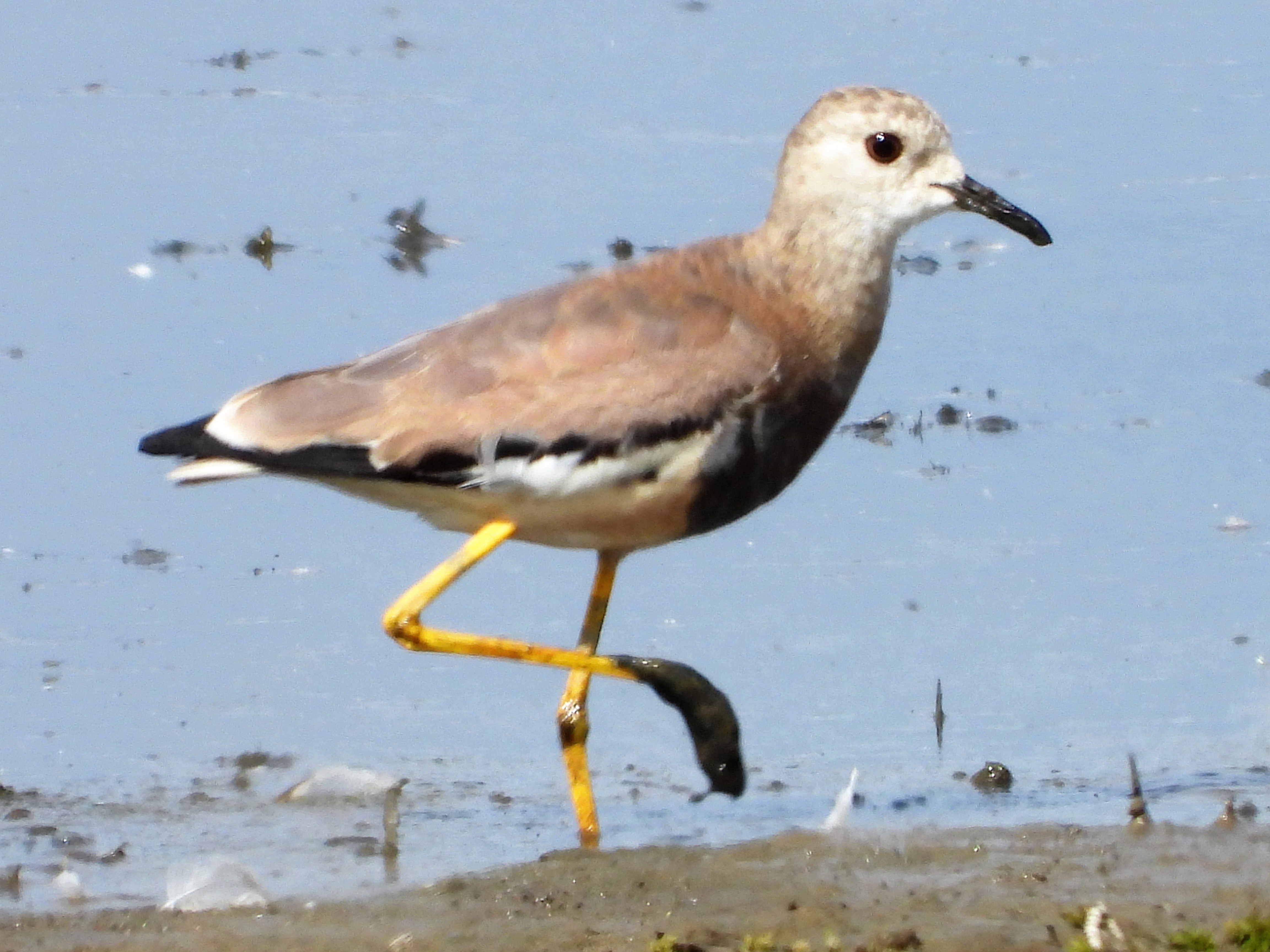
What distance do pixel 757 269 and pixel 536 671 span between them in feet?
5.17

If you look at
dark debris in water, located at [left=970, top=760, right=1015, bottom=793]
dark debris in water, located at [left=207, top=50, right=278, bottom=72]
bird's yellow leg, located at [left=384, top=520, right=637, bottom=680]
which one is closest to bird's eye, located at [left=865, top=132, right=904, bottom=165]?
bird's yellow leg, located at [left=384, top=520, right=637, bottom=680]

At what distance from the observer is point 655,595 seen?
327 inches

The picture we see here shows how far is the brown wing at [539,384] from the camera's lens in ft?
21.8

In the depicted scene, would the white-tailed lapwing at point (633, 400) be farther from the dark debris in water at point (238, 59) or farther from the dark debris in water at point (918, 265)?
the dark debris in water at point (238, 59)

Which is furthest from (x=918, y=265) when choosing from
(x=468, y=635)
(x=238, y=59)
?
(x=238, y=59)

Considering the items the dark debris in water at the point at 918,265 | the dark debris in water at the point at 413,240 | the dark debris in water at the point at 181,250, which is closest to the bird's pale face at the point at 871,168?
the dark debris in water at the point at 918,265

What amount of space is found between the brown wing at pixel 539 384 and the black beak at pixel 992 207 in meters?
0.78

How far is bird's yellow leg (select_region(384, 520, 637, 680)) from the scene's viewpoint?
6840 mm

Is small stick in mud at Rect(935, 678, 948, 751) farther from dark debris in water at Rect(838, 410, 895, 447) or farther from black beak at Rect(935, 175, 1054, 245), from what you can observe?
dark debris in water at Rect(838, 410, 895, 447)

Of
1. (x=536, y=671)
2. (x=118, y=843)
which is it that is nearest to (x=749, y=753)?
(x=536, y=671)

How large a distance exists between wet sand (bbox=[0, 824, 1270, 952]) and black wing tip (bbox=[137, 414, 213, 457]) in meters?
1.28

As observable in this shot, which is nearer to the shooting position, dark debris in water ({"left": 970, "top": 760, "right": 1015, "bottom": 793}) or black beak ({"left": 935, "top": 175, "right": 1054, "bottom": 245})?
dark debris in water ({"left": 970, "top": 760, "right": 1015, "bottom": 793})

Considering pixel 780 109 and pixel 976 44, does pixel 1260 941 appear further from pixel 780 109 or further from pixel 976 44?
pixel 976 44

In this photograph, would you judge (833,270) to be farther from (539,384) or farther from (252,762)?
(252,762)
